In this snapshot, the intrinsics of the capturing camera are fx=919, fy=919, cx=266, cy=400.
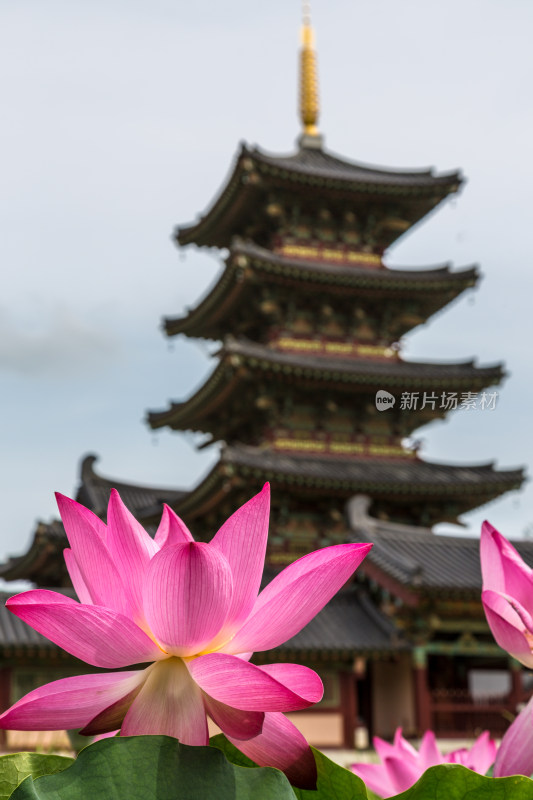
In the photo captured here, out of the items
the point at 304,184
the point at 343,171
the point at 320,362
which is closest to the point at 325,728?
the point at 320,362

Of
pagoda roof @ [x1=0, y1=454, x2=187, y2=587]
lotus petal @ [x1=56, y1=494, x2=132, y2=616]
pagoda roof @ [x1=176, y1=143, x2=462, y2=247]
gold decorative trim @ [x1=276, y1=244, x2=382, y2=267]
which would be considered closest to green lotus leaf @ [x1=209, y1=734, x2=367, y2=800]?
lotus petal @ [x1=56, y1=494, x2=132, y2=616]

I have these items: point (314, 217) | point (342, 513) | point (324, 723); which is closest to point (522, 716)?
point (324, 723)

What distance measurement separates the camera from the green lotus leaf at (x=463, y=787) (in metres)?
0.61

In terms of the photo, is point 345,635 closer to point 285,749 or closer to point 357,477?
point 357,477

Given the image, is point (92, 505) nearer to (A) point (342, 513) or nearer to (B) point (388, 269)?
(A) point (342, 513)

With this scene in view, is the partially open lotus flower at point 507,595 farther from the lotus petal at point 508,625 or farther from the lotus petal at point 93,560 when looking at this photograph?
the lotus petal at point 93,560

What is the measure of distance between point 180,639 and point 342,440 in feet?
45.6

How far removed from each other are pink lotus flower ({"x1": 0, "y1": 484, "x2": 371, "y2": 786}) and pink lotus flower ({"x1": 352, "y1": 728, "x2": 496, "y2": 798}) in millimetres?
326

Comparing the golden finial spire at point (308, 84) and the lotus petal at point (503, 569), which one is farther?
the golden finial spire at point (308, 84)

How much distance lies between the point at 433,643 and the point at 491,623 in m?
11.3

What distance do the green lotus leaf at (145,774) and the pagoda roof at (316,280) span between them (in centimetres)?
1344

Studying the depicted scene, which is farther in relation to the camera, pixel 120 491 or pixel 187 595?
pixel 120 491

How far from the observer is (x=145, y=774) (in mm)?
573

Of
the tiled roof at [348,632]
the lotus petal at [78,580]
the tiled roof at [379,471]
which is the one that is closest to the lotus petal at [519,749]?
the lotus petal at [78,580]
